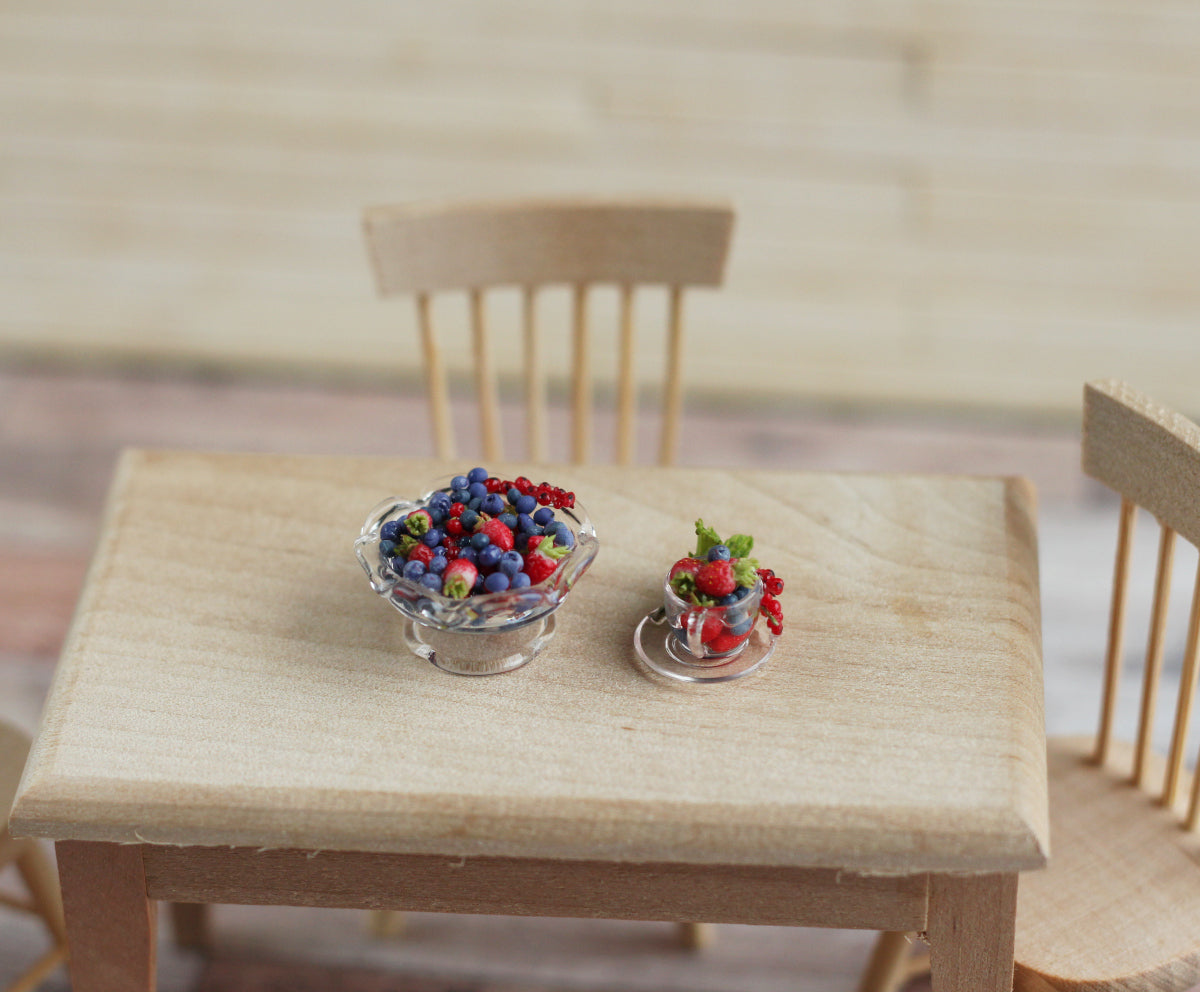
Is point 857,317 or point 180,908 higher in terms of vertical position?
point 857,317

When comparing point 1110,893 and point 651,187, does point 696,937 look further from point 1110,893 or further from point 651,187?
point 651,187

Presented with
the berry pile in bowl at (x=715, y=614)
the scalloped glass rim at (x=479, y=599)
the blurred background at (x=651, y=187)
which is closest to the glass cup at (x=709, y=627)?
the berry pile in bowl at (x=715, y=614)

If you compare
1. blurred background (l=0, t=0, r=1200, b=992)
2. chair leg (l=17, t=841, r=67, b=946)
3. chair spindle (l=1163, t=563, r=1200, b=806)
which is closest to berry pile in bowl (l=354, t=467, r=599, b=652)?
chair spindle (l=1163, t=563, r=1200, b=806)

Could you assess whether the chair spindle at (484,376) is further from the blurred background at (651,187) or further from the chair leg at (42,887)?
the blurred background at (651,187)

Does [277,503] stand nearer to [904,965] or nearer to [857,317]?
[904,965]

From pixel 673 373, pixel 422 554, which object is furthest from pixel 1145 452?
pixel 422 554

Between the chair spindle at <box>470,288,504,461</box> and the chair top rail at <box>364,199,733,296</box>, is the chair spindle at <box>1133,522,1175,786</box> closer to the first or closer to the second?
the chair top rail at <box>364,199,733,296</box>

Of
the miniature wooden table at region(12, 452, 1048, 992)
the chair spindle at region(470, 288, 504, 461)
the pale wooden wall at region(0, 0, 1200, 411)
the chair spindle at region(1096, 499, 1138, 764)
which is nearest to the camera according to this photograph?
the miniature wooden table at region(12, 452, 1048, 992)

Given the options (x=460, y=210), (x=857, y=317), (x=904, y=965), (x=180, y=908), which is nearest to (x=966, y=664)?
(x=904, y=965)
